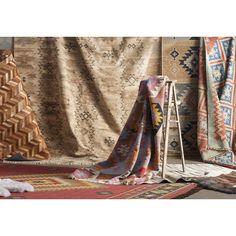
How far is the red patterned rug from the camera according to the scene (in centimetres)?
A: 306

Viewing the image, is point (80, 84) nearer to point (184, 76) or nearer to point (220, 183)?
point (184, 76)

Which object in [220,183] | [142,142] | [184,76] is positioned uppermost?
[184,76]

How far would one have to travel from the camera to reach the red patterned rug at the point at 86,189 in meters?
3.06

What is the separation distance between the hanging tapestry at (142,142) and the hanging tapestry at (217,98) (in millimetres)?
1546

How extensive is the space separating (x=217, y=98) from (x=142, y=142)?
1.87m

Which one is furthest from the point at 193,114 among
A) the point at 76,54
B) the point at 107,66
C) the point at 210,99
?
the point at 76,54

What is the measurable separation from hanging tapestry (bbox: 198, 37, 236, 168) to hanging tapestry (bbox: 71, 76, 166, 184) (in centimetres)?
155

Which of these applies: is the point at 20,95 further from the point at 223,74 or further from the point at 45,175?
the point at 223,74

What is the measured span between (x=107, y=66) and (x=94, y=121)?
2.22 feet

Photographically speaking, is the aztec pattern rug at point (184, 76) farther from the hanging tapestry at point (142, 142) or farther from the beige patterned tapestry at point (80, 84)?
the hanging tapestry at point (142, 142)

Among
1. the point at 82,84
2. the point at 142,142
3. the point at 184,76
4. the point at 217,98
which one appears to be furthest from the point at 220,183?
the point at 82,84

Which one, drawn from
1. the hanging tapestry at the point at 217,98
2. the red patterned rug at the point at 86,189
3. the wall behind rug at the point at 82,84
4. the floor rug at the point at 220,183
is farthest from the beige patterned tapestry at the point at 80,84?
the floor rug at the point at 220,183

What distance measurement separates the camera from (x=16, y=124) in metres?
5.18

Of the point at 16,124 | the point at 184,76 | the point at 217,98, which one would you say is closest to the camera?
the point at 16,124
